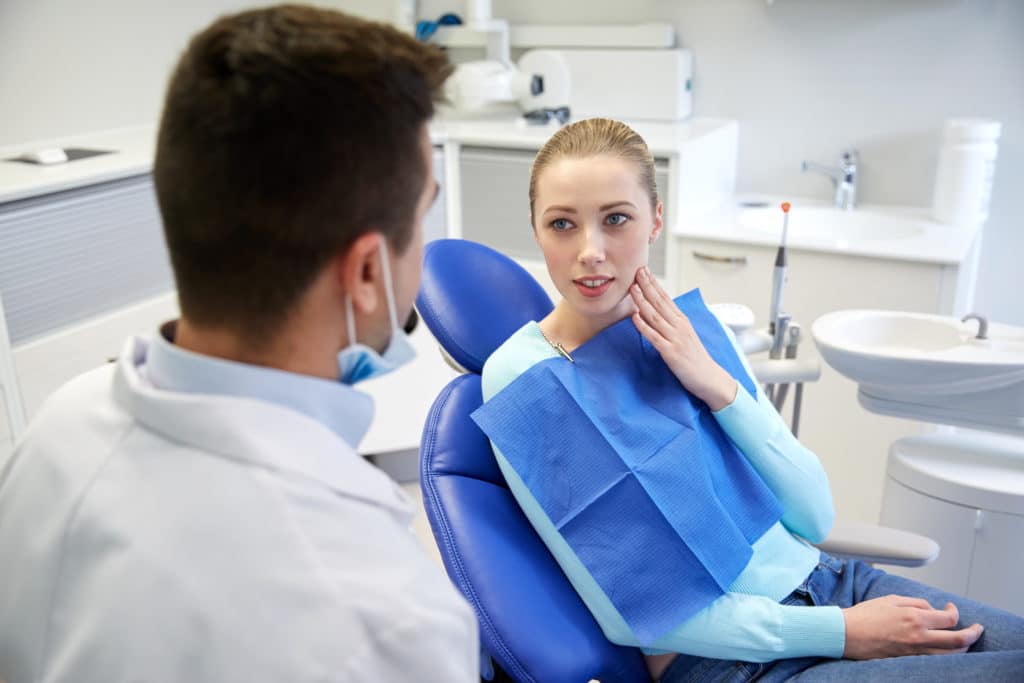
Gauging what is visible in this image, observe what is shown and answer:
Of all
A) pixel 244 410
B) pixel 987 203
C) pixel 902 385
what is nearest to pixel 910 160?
pixel 987 203

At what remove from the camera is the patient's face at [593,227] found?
4.42 ft

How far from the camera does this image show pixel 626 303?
1.42 metres

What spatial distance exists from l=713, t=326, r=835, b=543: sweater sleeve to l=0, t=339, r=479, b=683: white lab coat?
724 mm

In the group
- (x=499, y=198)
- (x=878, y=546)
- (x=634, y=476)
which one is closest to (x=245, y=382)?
(x=634, y=476)

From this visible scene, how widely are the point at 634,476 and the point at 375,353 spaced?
0.59 meters

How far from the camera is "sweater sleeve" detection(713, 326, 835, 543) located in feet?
4.46

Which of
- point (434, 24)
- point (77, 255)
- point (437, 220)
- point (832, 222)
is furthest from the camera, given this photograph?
point (434, 24)

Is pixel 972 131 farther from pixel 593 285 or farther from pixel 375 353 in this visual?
pixel 375 353

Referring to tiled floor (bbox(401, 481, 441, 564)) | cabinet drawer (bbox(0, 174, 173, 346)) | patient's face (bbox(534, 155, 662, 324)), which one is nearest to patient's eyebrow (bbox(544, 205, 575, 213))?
patient's face (bbox(534, 155, 662, 324))

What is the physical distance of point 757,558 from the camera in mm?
1347

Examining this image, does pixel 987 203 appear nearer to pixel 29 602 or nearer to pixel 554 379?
pixel 554 379

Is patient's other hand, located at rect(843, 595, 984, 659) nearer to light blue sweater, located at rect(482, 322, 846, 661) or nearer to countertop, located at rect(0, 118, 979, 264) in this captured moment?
light blue sweater, located at rect(482, 322, 846, 661)

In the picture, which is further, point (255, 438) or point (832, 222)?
point (832, 222)

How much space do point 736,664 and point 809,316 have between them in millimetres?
1353
